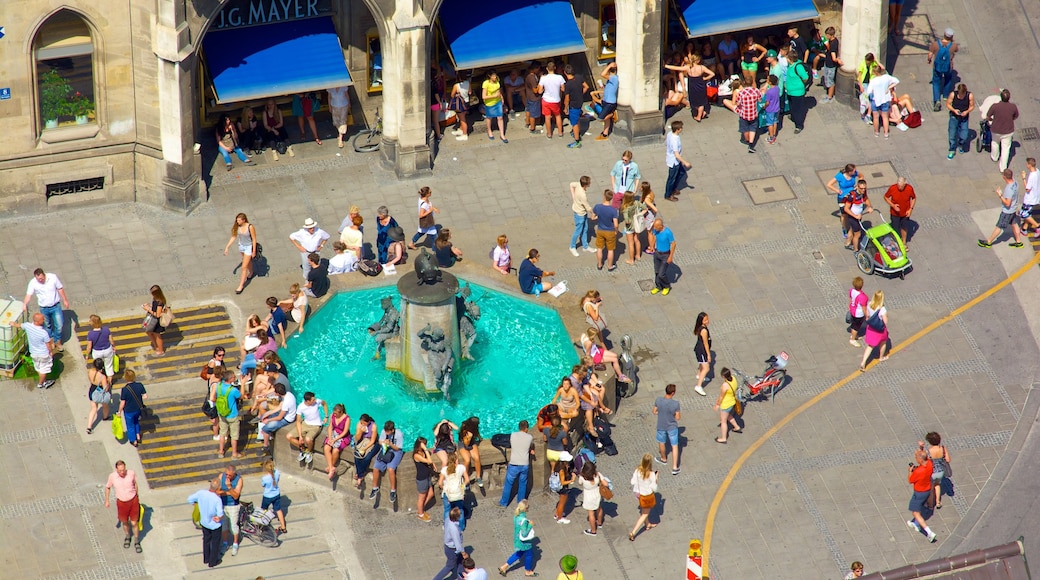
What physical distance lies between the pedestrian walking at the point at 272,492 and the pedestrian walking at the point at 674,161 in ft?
41.3

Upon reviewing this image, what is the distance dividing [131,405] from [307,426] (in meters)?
3.32

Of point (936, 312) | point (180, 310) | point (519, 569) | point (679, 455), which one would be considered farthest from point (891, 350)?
point (180, 310)

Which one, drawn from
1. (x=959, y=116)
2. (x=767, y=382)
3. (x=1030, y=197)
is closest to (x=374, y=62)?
(x=767, y=382)

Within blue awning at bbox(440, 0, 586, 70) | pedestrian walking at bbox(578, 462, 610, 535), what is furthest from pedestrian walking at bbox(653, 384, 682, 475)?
blue awning at bbox(440, 0, 586, 70)

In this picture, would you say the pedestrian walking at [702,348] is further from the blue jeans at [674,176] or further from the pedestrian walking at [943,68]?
the pedestrian walking at [943,68]

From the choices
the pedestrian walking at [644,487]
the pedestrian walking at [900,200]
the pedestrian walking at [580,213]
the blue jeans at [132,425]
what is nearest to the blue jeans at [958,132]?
the pedestrian walking at [900,200]

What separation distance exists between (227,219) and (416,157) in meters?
4.54

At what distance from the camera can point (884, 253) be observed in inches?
1662

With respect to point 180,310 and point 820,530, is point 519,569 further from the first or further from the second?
point 180,310

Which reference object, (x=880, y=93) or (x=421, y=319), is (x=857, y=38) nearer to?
(x=880, y=93)

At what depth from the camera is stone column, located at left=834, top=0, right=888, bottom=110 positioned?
47250 mm

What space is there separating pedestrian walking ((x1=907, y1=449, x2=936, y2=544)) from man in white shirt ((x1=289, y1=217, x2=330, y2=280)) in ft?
42.6

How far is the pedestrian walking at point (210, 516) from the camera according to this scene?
34.5 meters

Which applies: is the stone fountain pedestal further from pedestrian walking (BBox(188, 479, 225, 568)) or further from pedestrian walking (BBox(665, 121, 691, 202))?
pedestrian walking (BBox(665, 121, 691, 202))
